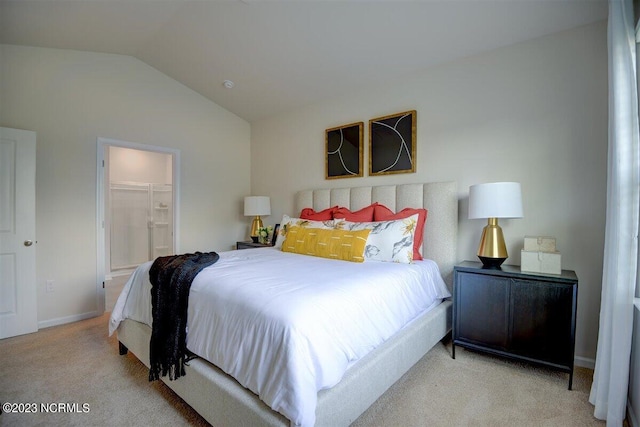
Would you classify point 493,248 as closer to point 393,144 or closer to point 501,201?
point 501,201

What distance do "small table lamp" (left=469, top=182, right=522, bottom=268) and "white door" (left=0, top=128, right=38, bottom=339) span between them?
4135mm

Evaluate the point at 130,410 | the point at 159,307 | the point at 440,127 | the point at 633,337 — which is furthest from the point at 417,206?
the point at 130,410

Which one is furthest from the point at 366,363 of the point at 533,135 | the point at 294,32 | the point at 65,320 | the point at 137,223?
the point at 137,223

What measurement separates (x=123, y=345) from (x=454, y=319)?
2.74m

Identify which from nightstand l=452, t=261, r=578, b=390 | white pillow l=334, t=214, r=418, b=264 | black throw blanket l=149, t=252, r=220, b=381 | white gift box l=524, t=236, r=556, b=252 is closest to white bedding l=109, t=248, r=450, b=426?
black throw blanket l=149, t=252, r=220, b=381

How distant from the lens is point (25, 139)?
2.86 metres

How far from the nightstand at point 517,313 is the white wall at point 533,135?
38 centimetres

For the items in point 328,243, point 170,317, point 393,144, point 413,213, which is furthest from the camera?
point 393,144

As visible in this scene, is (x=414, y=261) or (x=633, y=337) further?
(x=414, y=261)

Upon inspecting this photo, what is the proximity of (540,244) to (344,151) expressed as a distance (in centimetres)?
220

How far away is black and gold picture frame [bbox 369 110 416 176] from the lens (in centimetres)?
311

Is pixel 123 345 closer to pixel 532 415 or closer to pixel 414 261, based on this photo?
pixel 414 261

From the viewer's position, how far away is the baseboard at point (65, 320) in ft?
10.1

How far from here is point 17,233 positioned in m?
2.85
